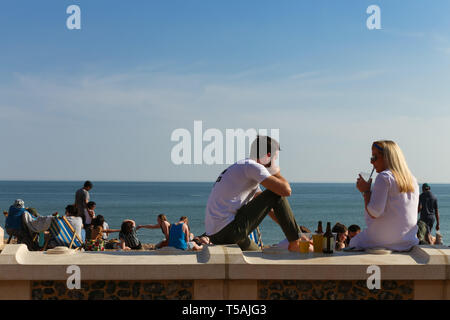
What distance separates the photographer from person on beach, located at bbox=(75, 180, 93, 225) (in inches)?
530

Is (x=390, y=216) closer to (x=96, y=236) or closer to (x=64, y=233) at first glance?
(x=64, y=233)

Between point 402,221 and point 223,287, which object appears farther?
point 402,221

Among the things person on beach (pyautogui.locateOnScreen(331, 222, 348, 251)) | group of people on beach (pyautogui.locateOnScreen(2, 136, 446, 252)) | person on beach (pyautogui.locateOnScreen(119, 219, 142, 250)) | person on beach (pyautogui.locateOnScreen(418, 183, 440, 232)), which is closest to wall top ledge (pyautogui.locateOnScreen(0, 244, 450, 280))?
group of people on beach (pyautogui.locateOnScreen(2, 136, 446, 252))

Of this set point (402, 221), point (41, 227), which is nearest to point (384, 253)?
point (402, 221)

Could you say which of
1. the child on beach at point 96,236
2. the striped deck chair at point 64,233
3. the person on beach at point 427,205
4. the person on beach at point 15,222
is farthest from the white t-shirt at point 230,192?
the person on beach at point 427,205

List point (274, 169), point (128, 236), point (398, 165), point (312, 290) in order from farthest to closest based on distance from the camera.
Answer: point (128, 236)
point (274, 169)
point (398, 165)
point (312, 290)

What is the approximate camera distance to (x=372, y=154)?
548 cm

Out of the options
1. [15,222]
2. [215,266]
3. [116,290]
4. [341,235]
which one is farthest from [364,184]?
[15,222]

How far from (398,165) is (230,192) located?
156cm

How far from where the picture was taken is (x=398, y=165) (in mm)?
5367

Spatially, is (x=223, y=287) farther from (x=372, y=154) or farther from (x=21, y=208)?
(x=21, y=208)

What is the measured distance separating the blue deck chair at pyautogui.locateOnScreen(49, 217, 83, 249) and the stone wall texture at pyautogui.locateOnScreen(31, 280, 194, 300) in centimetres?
658

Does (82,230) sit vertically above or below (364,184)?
below
